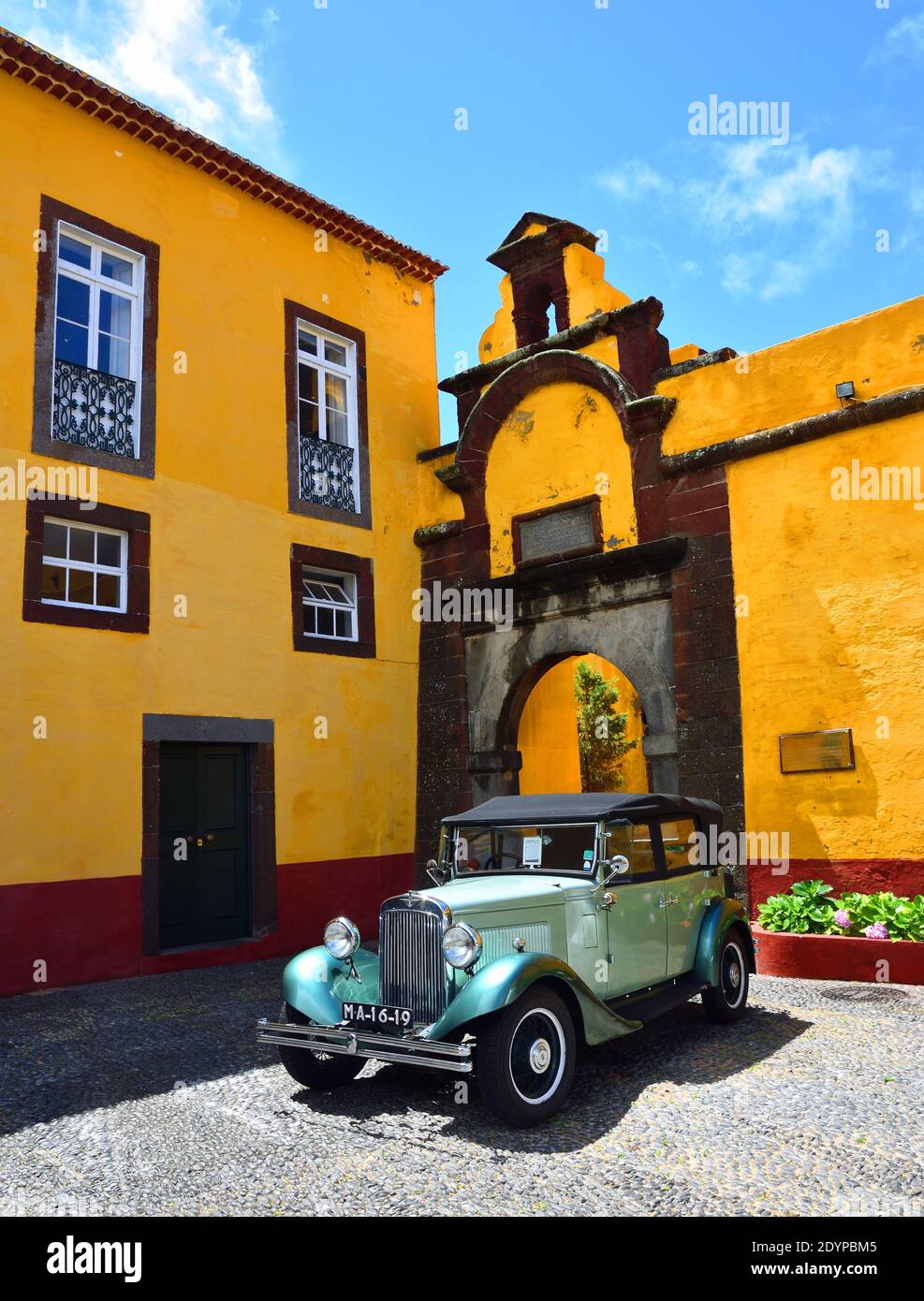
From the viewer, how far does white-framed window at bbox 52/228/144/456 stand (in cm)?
991

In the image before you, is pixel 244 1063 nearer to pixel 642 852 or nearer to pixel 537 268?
pixel 642 852

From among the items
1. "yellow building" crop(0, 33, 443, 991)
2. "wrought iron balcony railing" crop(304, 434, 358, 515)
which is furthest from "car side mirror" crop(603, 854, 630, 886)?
"wrought iron balcony railing" crop(304, 434, 358, 515)

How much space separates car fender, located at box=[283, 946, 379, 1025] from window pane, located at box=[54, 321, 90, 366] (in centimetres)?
716

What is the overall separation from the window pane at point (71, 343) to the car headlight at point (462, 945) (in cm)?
774

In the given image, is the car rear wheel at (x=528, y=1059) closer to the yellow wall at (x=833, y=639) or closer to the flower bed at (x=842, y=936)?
the flower bed at (x=842, y=936)

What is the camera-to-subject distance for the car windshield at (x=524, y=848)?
5.96m

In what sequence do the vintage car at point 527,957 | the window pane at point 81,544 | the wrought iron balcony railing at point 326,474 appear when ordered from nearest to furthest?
the vintage car at point 527,957 → the window pane at point 81,544 → the wrought iron balcony railing at point 326,474

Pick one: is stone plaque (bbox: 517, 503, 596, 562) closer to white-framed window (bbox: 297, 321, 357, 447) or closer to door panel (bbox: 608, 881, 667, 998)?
white-framed window (bbox: 297, 321, 357, 447)

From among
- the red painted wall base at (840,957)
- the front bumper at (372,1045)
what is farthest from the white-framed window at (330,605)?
the front bumper at (372,1045)

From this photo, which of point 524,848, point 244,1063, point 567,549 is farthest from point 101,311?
point 244,1063

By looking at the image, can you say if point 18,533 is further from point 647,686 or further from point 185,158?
point 647,686

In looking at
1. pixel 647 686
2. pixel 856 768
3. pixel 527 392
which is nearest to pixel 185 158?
pixel 527 392

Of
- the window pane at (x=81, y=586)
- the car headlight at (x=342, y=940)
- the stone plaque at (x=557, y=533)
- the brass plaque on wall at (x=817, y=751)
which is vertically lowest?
the car headlight at (x=342, y=940)

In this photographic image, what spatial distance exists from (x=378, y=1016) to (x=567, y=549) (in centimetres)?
773
